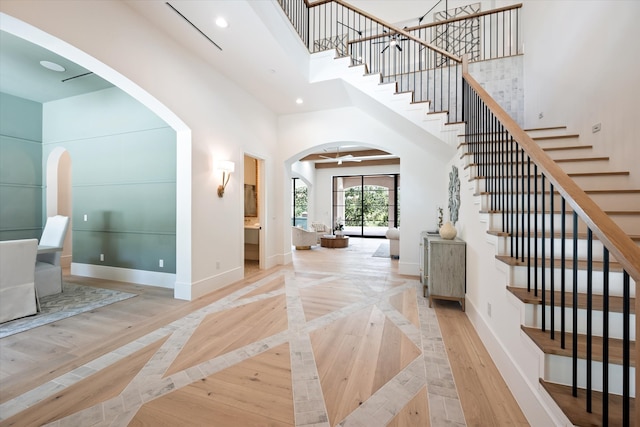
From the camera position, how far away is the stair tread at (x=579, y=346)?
1285 mm

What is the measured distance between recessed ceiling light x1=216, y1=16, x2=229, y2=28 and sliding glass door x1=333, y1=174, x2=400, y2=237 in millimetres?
8818

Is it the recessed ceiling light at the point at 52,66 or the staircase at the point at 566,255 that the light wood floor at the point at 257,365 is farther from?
the recessed ceiling light at the point at 52,66

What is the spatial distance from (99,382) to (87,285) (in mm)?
3180

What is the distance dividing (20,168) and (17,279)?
3407mm

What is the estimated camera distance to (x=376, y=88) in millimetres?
4215

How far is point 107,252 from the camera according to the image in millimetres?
4598

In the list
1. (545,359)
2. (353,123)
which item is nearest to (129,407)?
(545,359)

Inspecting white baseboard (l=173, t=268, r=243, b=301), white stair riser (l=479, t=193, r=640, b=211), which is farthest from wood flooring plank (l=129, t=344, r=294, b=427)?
white stair riser (l=479, t=193, r=640, b=211)

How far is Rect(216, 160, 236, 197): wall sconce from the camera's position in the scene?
13.1ft

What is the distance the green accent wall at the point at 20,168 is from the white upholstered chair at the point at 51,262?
5.62 ft

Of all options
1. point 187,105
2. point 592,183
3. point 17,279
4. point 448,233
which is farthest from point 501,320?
point 17,279

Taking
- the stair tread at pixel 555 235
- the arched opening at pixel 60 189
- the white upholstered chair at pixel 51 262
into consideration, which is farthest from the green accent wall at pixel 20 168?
the stair tread at pixel 555 235

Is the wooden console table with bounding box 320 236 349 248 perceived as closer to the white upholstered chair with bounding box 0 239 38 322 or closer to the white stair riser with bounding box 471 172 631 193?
the white stair riser with bounding box 471 172 631 193

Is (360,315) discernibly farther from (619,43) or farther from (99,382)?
(619,43)
